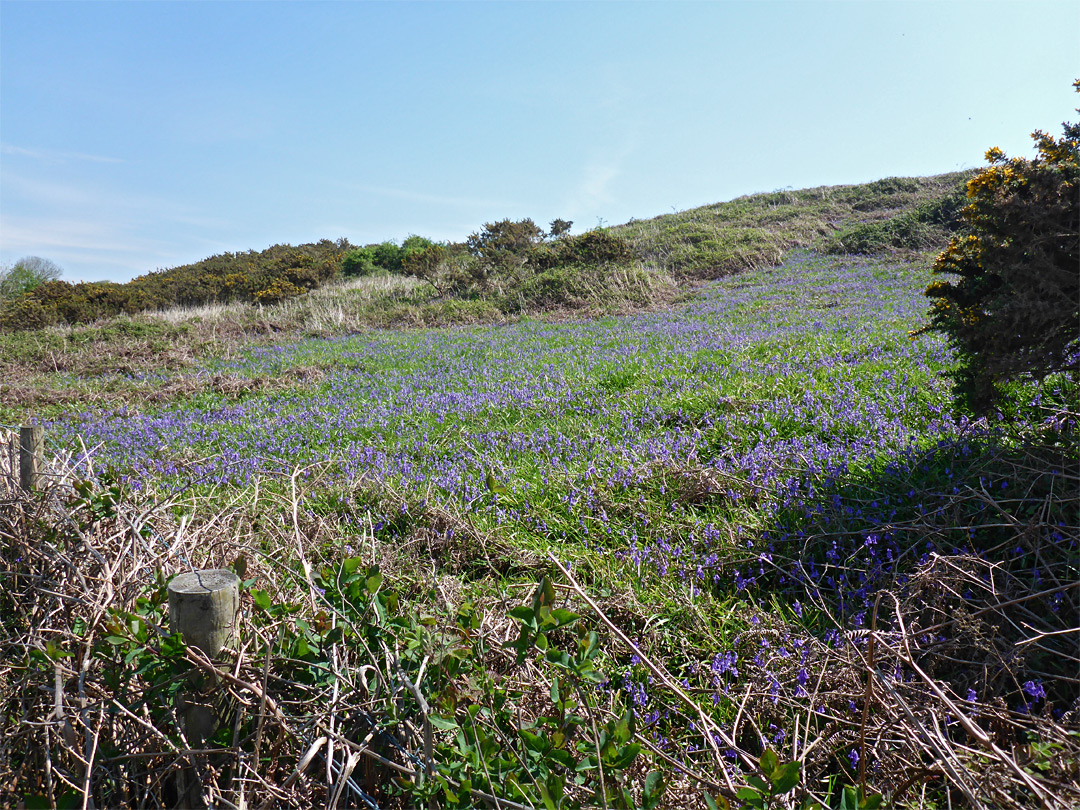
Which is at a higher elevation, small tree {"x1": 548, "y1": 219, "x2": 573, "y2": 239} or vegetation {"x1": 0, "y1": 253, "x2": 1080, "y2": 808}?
small tree {"x1": 548, "y1": 219, "x2": 573, "y2": 239}

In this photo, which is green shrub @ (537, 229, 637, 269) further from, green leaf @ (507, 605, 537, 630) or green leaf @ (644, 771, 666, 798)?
green leaf @ (644, 771, 666, 798)

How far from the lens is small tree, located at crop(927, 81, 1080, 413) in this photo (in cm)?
317

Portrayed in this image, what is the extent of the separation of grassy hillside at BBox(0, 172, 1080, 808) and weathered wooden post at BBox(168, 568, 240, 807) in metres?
0.03

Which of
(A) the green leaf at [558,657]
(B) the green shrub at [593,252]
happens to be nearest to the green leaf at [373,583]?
(A) the green leaf at [558,657]

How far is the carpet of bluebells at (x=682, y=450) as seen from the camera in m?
3.27

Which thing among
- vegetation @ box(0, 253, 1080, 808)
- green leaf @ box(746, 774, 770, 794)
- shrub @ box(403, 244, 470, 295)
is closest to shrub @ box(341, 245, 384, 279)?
shrub @ box(403, 244, 470, 295)

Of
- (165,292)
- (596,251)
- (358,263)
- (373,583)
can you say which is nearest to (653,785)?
(373,583)

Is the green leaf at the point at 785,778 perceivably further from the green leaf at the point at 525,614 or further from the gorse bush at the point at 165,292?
the gorse bush at the point at 165,292

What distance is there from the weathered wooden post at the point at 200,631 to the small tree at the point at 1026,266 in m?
4.12

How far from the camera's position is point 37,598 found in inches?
95.5

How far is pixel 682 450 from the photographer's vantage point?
490 cm

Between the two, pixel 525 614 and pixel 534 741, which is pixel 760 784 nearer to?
pixel 534 741

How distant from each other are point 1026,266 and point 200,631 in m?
4.34

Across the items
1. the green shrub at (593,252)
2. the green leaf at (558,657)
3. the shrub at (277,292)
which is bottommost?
the green leaf at (558,657)
